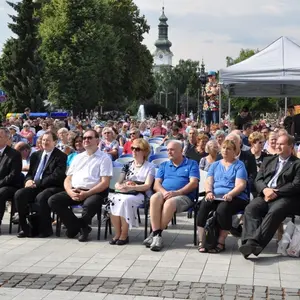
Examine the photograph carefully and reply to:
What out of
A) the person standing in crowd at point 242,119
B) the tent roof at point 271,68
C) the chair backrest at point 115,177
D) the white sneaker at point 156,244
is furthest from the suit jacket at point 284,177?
the person standing in crowd at point 242,119

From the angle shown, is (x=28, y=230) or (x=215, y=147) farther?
(x=215, y=147)

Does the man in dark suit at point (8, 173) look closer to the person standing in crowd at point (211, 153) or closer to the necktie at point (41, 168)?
the necktie at point (41, 168)

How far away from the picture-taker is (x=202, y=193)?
25.7 ft

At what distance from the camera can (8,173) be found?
8.36 metres

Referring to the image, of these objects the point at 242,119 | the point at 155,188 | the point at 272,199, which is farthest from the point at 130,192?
the point at 242,119

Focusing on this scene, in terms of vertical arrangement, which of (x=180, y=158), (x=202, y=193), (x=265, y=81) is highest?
(x=265, y=81)

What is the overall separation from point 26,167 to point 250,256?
4.23m

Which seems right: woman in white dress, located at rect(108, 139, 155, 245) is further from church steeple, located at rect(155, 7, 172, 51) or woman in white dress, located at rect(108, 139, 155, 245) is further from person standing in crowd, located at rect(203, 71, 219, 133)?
church steeple, located at rect(155, 7, 172, 51)

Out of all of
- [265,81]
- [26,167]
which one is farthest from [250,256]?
[265,81]

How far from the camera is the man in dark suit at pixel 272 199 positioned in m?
6.55

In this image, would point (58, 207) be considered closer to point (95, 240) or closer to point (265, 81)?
point (95, 240)

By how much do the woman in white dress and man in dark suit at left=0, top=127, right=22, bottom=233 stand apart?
1.56 m

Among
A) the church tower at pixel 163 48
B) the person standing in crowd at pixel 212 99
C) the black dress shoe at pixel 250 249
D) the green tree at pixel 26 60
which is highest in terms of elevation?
the church tower at pixel 163 48

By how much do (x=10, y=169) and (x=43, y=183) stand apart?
1.95 feet
